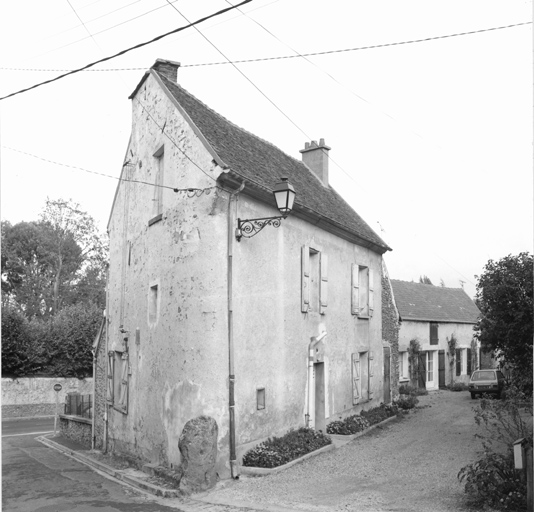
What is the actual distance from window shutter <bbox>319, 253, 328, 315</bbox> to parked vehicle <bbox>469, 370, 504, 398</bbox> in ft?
41.5

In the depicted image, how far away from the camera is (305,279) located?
544 inches

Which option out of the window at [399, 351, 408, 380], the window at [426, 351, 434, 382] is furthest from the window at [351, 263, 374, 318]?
the window at [426, 351, 434, 382]

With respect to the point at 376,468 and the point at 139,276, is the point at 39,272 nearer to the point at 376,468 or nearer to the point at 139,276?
the point at 139,276

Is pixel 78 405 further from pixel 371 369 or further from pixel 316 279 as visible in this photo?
pixel 316 279

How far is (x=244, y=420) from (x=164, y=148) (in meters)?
6.30

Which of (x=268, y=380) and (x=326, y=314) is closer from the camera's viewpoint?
(x=268, y=380)

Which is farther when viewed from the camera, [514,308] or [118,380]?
[118,380]

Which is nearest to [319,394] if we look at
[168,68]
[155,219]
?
[155,219]

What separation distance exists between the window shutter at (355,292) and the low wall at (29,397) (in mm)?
18597

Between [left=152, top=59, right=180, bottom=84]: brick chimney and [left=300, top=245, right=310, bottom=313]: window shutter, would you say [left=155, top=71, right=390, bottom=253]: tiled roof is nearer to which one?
[left=152, top=59, right=180, bottom=84]: brick chimney

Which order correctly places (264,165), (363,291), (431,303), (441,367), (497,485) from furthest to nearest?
(431,303) → (441,367) → (363,291) → (264,165) → (497,485)

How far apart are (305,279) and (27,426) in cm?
1686

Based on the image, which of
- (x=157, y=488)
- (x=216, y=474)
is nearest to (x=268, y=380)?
(x=216, y=474)

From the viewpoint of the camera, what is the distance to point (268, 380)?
12273 mm
